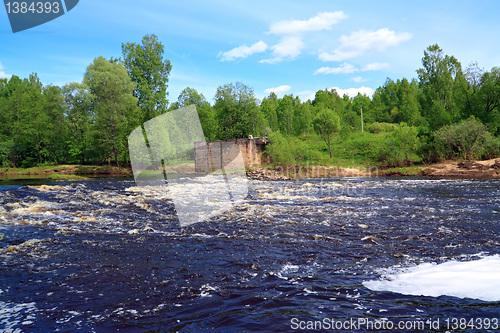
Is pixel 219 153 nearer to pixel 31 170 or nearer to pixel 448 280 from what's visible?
pixel 31 170

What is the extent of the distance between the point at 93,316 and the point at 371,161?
41.9 meters

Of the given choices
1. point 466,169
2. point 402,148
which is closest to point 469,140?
point 466,169

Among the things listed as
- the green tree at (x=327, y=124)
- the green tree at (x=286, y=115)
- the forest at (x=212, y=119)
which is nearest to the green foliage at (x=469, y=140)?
the forest at (x=212, y=119)

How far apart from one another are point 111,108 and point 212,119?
22215 mm

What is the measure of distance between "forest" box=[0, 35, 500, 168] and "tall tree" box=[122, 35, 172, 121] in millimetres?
175

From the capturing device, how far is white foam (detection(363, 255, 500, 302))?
15.1 feet

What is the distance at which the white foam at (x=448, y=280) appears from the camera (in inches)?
181

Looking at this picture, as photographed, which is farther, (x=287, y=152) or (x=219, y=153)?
(x=219, y=153)

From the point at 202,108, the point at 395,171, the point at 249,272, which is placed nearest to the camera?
the point at 249,272

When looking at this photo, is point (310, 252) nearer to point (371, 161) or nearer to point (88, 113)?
point (371, 161)

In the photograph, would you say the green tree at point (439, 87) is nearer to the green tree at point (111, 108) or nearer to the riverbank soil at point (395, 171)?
the riverbank soil at point (395, 171)

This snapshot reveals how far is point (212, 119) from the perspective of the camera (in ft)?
210

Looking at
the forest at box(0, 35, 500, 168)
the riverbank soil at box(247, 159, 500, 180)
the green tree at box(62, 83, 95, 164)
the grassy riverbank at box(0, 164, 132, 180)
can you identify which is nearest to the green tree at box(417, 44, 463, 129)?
the forest at box(0, 35, 500, 168)

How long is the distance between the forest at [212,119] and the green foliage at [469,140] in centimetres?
9
